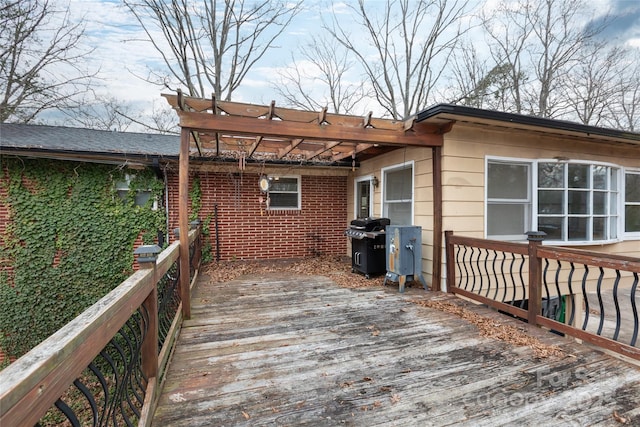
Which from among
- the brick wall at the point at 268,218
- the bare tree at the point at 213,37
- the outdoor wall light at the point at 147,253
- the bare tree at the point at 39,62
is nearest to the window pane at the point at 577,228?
the brick wall at the point at 268,218

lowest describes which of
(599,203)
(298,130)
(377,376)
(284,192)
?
(377,376)

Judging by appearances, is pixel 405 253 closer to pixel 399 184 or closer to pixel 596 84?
pixel 399 184

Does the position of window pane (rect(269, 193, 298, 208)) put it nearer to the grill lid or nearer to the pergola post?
the grill lid

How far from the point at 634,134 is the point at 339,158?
16.5 feet

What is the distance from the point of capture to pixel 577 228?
521 cm

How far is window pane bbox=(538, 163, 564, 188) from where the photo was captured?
500 centimetres

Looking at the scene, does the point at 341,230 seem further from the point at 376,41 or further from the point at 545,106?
the point at 545,106

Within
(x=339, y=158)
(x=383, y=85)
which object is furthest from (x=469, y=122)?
(x=383, y=85)

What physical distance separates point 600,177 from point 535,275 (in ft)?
12.7

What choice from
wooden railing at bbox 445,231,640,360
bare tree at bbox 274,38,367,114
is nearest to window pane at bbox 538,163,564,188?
wooden railing at bbox 445,231,640,360

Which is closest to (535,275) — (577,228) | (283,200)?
(577,228)

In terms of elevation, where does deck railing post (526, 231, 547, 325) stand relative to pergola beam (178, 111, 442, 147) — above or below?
below

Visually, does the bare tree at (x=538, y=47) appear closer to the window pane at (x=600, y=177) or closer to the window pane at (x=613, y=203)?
the window pane at (x=613, y=203)

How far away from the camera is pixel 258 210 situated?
7238mm
